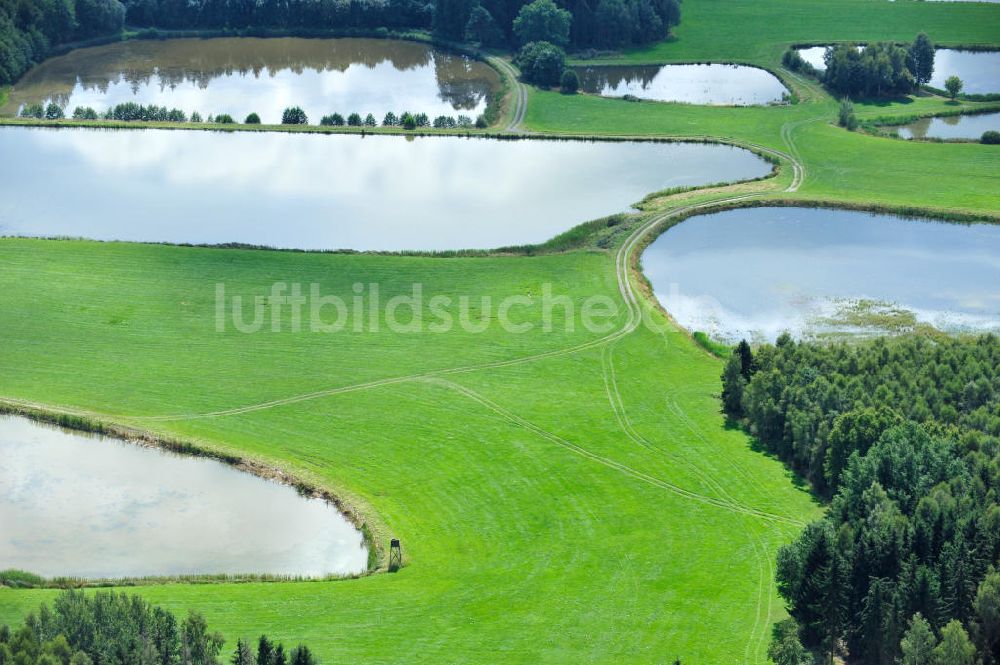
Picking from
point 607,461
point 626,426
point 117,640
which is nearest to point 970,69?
point 626,426

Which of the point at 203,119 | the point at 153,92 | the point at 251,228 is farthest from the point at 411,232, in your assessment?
the point at 153,92

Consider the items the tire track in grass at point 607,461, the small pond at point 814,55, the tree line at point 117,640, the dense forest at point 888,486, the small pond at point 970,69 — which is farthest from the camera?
the small pond at point 814,55

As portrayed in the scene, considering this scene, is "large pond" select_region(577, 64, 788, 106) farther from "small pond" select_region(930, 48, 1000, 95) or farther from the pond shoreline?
the pond shoreline

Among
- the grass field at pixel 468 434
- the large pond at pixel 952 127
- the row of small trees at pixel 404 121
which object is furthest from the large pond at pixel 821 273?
the row of small trees at pixel 404 121

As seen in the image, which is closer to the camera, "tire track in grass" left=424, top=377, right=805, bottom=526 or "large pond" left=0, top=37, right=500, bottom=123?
"tire track in grass" left=424, top=377, right=805, bottom=526

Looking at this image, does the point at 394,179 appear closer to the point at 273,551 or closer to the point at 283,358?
the point at 283,358

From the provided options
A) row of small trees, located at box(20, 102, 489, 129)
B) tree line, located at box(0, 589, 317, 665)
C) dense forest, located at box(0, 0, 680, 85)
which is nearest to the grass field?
tree line, located at box(0, 589, 317, 665)

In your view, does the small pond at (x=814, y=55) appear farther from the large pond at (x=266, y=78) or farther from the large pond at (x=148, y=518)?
the large pond at (x=148, y=518)
